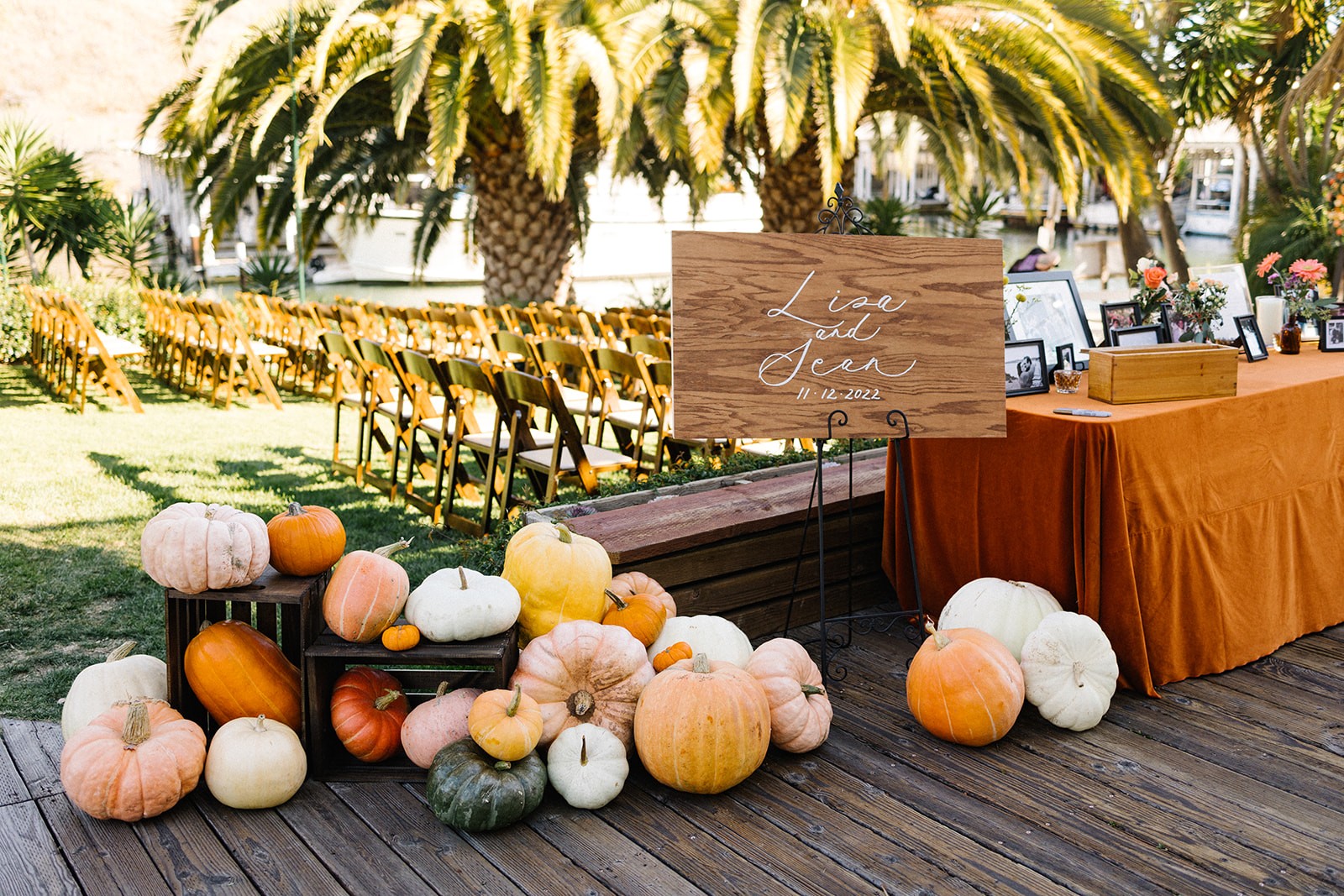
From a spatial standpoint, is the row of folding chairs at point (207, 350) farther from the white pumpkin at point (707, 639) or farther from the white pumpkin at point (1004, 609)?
the white pumpkin at point (1004, 609)

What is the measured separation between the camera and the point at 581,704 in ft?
9.88

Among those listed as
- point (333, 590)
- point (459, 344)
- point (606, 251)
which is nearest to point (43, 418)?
point (459, 344)

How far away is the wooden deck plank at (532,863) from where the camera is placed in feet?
8.28

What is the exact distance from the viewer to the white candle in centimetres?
514

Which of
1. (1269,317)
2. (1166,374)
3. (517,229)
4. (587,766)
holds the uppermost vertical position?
(517,229)

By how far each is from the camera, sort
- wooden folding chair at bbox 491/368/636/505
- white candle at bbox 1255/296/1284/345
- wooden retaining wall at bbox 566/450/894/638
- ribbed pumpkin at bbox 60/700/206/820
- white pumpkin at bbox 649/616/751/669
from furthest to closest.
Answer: wooden folding chair at bbox 491/368/636/505 → white candle at bbox 1255/296/1284/345 → wooden retaining wall at bbox 566/450/894/638 → white pumpkin at bbox 649/616/751/669 → ribbed pumpkin at bbox 60/700/206/820

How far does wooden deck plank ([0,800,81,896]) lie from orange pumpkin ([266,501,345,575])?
0.83 m

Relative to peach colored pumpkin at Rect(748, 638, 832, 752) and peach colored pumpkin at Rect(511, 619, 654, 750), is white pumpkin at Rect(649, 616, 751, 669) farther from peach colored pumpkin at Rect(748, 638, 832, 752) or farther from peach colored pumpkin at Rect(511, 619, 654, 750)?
peach colored pumpkin at Rect(511, 619, 654, 750)

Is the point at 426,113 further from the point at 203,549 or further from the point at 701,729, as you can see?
the point at 701,729

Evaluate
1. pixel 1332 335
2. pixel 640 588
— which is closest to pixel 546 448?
pixel 640 588

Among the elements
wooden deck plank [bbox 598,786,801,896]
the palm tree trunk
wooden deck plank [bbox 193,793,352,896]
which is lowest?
wooden deck plank [bbox 598,786,801,896]

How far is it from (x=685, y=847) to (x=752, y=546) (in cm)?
141

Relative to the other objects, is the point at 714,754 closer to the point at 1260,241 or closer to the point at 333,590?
the point at 333,590

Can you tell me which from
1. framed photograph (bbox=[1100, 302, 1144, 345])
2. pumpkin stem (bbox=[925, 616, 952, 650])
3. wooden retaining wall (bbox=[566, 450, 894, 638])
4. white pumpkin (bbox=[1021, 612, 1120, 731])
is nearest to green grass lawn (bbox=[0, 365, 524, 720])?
wooden retaining wall (bbox=[566, 450, 894, 638])
